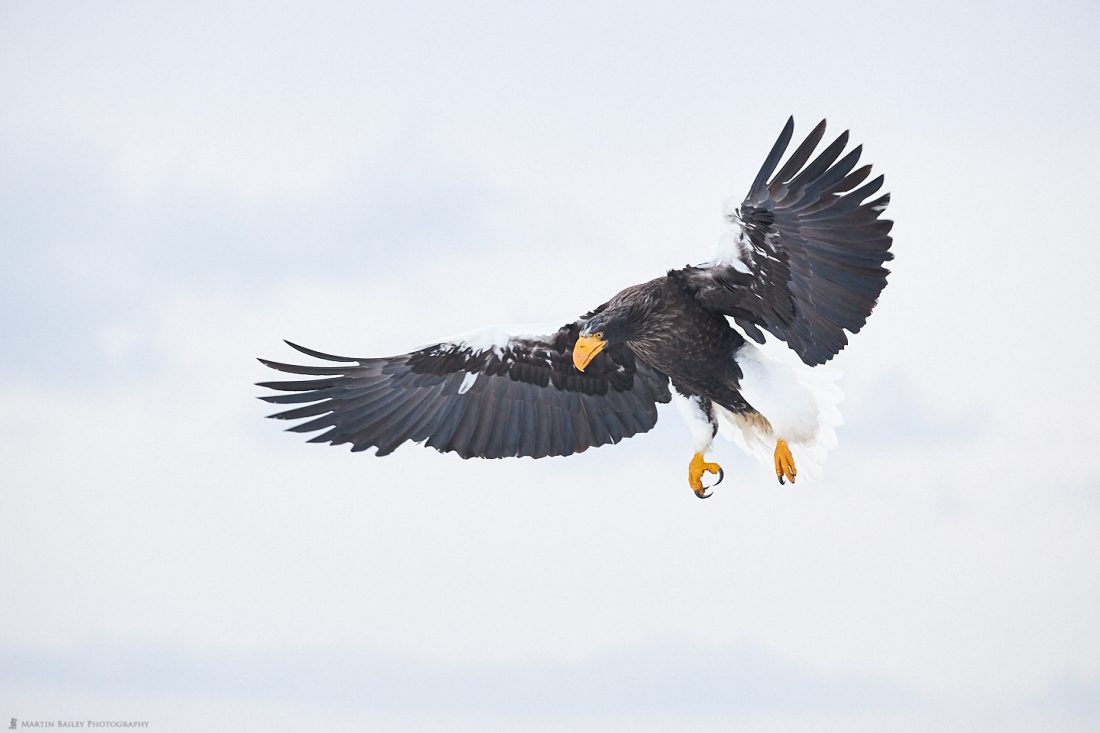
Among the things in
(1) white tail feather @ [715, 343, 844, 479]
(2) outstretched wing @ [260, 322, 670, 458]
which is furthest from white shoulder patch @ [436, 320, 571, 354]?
(1) white tail feather @ [715, 343, 844, 479]

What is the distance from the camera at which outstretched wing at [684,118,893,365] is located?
360 inches

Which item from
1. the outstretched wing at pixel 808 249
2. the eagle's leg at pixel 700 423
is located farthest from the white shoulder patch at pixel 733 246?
the eagle's leg at pixel 700 423

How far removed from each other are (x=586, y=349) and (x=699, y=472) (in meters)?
1.81

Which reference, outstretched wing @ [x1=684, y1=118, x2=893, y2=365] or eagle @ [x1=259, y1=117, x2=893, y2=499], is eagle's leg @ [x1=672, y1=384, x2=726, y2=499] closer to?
eagle @ [x1=259, y1=117, x2=893, y2=499]

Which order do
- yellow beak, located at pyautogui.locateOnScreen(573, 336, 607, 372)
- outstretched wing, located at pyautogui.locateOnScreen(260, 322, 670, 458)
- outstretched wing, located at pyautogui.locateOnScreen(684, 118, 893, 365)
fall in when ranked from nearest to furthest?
outstretched wing, located at pyautogui.locateOnScreen(684, 118, 893, 365) → yellow beak, located at pyautogui.locateOnScreen(573, 336, 607, 372) → outstretched wing, located at pyautogui.locateOnScreen(260, 322, 670, 458)

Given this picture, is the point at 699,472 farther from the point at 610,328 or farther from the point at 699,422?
the point at 610,328

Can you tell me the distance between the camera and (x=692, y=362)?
414 inches

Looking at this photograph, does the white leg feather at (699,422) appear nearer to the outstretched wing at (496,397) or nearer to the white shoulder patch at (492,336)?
the outstretched wing at (496,397)

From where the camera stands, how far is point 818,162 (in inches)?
359

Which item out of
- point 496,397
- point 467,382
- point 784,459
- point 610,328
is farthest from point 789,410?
point 467,382

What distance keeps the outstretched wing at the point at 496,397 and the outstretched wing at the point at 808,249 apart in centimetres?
177

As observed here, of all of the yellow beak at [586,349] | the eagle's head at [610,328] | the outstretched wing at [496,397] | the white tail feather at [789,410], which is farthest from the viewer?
the outstretched wing at [496,397]

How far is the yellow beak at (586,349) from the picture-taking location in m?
10.0

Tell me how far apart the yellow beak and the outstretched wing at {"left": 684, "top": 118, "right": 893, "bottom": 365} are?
91 cm
